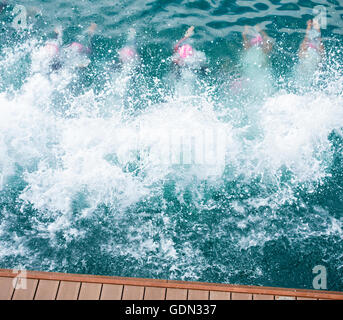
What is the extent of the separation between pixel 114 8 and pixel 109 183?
3.64 m

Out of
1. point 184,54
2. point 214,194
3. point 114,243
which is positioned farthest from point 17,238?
point 184,54

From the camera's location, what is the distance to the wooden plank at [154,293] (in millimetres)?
2785

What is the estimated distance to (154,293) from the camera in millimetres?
2805

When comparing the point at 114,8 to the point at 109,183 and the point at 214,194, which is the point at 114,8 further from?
the point at 214,194

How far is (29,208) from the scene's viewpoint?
12.9ft

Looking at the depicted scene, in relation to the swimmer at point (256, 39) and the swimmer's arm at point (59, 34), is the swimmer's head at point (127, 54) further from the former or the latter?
the swimmer at point (256, 39)

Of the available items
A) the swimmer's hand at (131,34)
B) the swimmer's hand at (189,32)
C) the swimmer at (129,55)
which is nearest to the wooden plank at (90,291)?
the swimmer at (129,55)

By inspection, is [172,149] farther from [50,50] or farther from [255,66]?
[50,50]

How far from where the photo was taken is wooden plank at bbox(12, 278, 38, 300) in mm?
2730

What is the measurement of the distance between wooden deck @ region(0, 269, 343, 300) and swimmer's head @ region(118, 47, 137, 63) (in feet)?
12.0

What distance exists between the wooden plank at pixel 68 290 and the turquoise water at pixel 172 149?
0.71 meters

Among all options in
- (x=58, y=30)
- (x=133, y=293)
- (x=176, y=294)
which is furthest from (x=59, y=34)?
(x=176, y=294)
